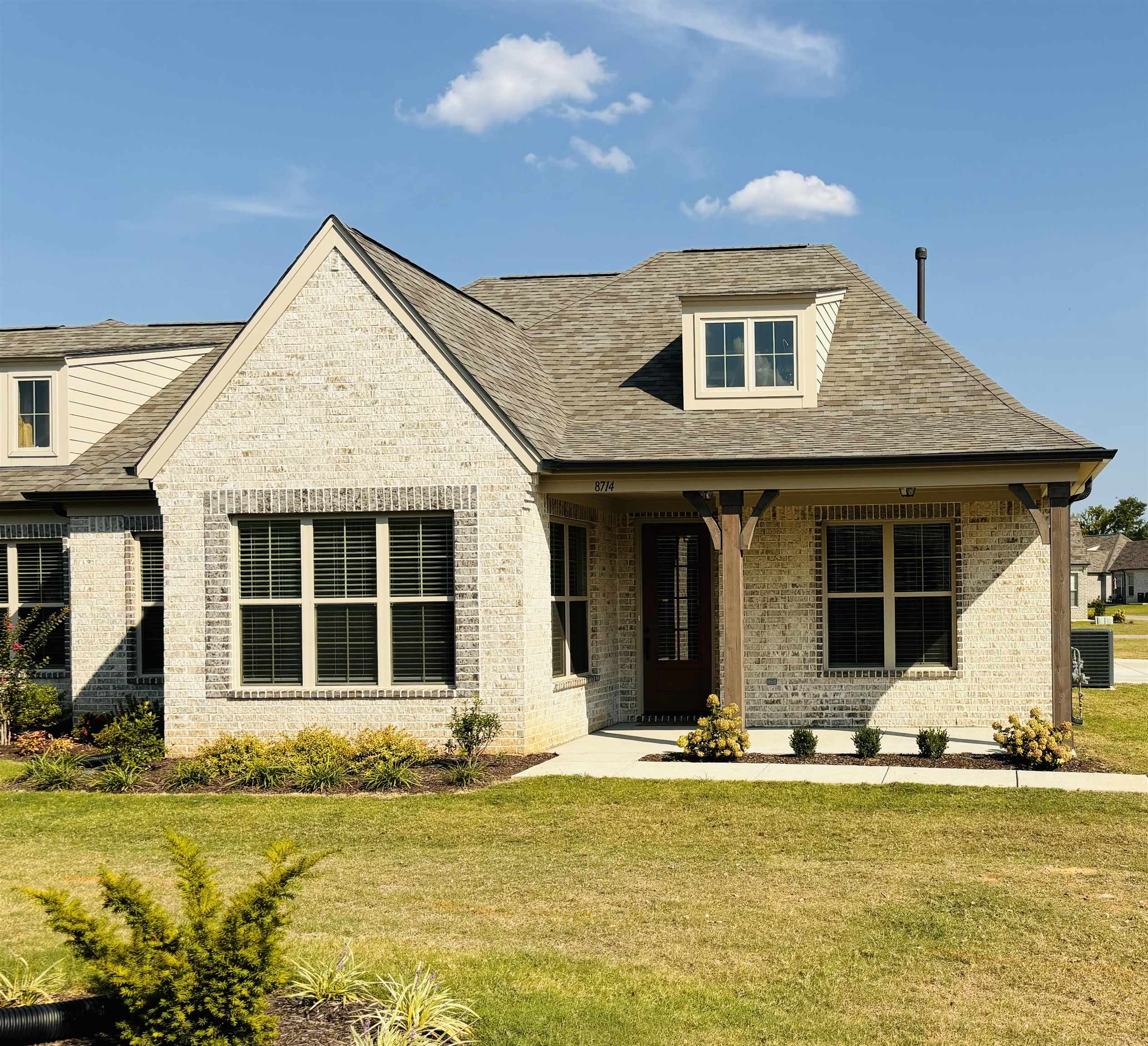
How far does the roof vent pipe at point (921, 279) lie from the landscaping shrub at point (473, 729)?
1375 cm

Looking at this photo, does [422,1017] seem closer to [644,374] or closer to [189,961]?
[189,961]

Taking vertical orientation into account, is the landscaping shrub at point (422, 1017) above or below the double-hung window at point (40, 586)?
below

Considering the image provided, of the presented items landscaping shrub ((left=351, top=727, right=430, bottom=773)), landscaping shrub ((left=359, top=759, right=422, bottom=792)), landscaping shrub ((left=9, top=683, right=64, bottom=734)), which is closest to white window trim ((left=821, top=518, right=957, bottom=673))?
landscaping shrub ((left=351, top=727, right=430, bottom=773))

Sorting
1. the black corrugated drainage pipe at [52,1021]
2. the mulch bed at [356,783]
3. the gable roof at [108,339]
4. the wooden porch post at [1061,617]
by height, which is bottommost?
the mulch bed at [356,783]

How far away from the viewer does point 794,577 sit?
1612 cm

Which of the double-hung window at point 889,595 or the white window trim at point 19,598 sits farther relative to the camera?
the white window trim at point 19,598

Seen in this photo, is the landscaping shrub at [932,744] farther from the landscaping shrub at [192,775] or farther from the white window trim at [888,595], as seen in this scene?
the landscaping shrub at [192,775]

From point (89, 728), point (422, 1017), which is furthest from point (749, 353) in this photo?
point (422, 1017)

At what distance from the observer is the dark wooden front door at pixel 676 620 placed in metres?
16.9

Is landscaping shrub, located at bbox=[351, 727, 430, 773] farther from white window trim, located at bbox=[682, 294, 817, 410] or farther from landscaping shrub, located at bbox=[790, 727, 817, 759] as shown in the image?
white window trim, located at bbox=[682, 294, 817, 410]

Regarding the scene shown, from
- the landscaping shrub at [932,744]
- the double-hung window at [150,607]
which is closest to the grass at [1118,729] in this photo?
the landscaping shrub at [932,744]

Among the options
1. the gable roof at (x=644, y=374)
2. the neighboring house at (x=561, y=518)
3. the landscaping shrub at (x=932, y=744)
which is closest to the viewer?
the landscaping shrub at (x=932, y=744)

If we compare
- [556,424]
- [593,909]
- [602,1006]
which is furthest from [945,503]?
[602,1006]

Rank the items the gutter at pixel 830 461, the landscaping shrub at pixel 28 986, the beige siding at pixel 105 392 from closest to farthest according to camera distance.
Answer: the landscaping shrub at pixel 28 986 → the gutter at pixel 830 461 → the beige siding at pixel 105 392
